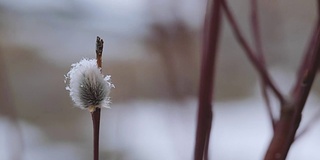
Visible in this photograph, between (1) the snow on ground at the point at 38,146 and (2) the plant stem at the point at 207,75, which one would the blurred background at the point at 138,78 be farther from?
(2) the plant stem at the point at 207,75

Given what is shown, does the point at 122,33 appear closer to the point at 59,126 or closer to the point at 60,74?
the point at 60,74

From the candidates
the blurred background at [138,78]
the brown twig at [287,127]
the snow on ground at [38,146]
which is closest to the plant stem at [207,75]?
the brown twig at [287,127]

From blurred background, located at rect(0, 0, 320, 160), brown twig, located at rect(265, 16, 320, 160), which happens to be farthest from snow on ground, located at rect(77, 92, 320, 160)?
brown twig, located at rect(265, 16, 320, 160)

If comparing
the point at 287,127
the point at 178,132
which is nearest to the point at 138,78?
the point at 178,132

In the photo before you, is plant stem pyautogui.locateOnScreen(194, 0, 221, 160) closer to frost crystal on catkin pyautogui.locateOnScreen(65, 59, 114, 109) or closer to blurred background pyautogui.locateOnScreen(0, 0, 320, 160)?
frost crystal on catkin pyautogui.locateOnScreen(65, 59, 114, 109)

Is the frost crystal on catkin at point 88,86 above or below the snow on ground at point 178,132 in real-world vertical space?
above

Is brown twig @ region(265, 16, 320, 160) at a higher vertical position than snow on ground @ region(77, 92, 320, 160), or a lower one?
higher
